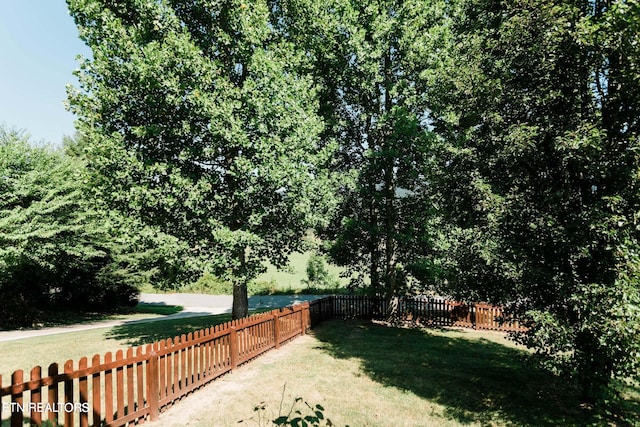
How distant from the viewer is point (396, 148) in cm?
1469

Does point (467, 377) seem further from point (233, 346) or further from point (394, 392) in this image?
point (233, 346)

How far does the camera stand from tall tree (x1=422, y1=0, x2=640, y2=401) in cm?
549

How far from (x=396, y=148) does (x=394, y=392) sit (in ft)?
31.6

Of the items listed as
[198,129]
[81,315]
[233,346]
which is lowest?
[81,315]

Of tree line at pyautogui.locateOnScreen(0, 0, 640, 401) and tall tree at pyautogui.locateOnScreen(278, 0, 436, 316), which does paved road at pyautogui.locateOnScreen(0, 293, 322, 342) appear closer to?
tree line at pyautogui.locateOnScreen(0, 0, 640, 401)

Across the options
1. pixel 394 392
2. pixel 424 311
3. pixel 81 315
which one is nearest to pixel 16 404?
pixel 394 392

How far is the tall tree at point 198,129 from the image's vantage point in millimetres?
→ 10352

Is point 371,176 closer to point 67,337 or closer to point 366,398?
point 366,398

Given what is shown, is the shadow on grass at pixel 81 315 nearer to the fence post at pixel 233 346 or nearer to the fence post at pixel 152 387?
the fence post at pixel 233 346

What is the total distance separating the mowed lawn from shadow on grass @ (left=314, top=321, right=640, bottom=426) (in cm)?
2

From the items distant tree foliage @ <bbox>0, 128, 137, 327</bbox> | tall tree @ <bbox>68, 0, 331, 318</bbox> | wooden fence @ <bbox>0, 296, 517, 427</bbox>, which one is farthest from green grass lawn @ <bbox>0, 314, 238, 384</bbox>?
tall tree @ <bbox>68, 0, 331, 318</bbox>

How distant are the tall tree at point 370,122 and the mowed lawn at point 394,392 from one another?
5.03 metres

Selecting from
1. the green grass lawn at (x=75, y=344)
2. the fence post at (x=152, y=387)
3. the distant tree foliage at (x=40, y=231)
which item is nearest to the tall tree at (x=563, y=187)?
the fence post at (x=152, y=387)

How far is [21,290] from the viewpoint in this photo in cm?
1955
